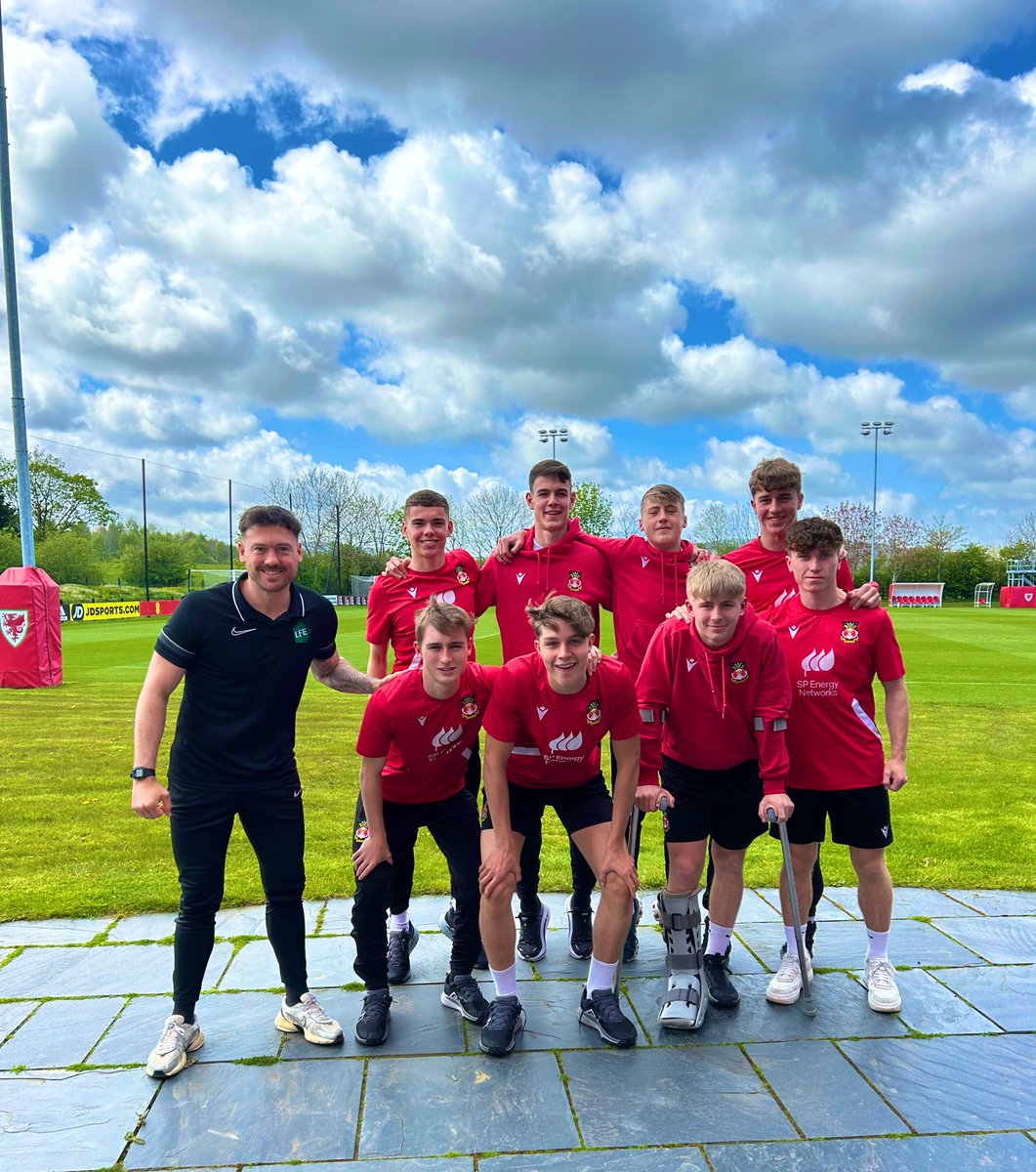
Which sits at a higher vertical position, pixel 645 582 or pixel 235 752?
pixel 645 582

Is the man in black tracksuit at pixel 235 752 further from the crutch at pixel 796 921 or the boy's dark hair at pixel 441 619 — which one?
the crutch at pixel 796 921

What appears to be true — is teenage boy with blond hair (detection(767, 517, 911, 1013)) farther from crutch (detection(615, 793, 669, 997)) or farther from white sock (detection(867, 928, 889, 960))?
crutch (detection(615, 793, 669, 997))

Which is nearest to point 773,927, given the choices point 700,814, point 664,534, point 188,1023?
point 700,814

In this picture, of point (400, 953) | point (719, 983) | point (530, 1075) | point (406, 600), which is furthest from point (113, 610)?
point (530, 1075)

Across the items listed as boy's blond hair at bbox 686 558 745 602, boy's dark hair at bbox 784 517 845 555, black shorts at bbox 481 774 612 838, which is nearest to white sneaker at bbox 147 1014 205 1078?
black shorts at bbox 481 774 612 838

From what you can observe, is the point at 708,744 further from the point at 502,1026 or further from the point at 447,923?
the point at 447,923

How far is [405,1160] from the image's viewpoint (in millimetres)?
2676

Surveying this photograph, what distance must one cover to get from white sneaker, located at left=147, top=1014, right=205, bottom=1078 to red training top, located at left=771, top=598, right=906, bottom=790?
2.76 m

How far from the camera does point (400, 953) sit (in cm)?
407

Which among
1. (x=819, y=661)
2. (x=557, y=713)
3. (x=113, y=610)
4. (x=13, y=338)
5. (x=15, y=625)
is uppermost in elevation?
(x=13, y=338)

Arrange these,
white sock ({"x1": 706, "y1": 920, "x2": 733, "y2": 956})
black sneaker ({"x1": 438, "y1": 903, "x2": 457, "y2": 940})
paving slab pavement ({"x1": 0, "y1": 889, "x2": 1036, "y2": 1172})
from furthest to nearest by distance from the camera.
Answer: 1. black sneaker ({"x1": 438, "y1": 903, "x2": 457, "y2": 940})
2. white sock ({"x1": 706, "y1": 920, "x2": 733, "y2": 956})
3. paving slab pavement ({"x1": 0, "y1": 889, "x2": 1036, "y2": 1172})

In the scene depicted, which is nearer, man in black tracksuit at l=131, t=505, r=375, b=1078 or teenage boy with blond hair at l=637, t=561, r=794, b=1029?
man in black tracksuit at l=131, t=505, r=375, b=1078

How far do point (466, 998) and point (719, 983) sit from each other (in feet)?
3.80

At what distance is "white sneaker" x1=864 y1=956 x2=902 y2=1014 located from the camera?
11.9ft
